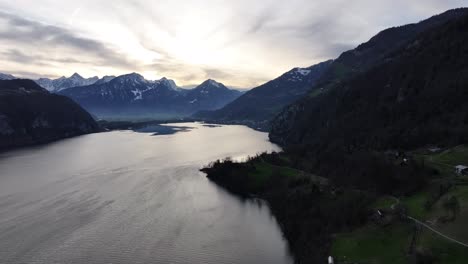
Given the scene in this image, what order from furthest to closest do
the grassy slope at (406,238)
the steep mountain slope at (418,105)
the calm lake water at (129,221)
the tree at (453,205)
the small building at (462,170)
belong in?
the steep mountain slope at (418,105) < the small building at (462,170) < the calm lake water at (129,221) < the tree at (453,205) < the grassy slope at (406,238)

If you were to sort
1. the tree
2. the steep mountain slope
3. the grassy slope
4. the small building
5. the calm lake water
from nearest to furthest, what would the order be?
the grassy slope → the tree → the calm lake water → the small building → the steep mountain slope

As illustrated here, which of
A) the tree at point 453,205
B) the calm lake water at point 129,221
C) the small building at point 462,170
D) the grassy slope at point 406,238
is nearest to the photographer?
the grassy slope at point 406,238

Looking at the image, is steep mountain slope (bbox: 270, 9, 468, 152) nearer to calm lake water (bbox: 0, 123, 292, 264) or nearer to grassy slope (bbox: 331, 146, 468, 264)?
grassy slope (bbox: 331, 146, 468, 264)

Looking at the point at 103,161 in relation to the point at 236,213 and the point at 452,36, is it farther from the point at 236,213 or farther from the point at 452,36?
the point at 452,36

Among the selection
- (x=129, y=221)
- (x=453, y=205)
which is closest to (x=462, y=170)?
(x=453, y=205)

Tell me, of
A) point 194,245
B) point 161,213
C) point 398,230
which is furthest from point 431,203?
point 161,213

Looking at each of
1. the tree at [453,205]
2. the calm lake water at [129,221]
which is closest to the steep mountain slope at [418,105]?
the tree at [453,205]

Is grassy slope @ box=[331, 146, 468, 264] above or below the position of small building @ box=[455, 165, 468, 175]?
below

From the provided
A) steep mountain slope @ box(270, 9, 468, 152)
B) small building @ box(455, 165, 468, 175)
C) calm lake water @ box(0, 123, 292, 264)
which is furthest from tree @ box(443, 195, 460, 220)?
steep mountain slope @ box(270, 9, 468, 152)

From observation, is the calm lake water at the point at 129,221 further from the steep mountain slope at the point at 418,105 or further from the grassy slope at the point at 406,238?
the steep mountain slope at the point at 418,105
